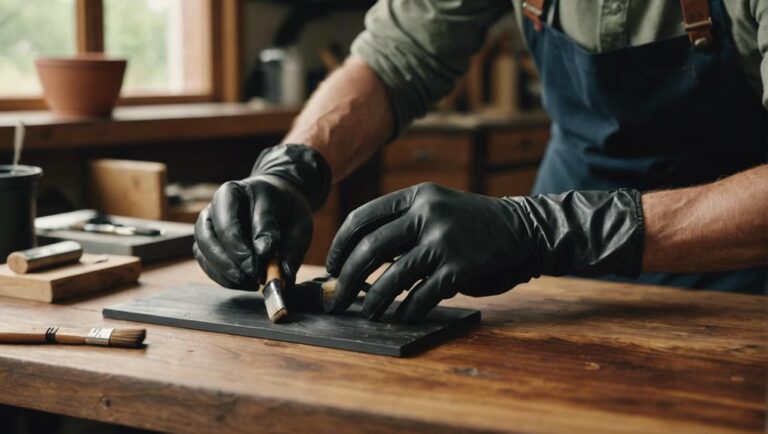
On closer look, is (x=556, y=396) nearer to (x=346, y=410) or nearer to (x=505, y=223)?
(x=346, y=410)

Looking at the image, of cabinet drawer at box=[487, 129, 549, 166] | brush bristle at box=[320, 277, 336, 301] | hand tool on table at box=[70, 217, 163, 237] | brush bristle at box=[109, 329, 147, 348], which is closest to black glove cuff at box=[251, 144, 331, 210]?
hand tool on table at box=[70, 217, 163, 237]

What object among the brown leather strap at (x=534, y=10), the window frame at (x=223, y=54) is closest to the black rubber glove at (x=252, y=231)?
the brown leather strap at (x=534, y=10)

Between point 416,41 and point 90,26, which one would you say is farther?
point 90,26

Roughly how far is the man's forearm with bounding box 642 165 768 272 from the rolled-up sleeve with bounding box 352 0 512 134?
651 mm

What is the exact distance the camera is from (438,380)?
91 centimetres

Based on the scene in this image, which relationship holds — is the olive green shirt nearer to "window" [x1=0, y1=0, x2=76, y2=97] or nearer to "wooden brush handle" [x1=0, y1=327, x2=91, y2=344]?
"wooden brush handle" [x1=0, y1=327, x2=91, y2=344]

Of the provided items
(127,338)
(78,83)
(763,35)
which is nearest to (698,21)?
(763,35)

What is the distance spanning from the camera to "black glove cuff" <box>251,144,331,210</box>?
1.45 metres

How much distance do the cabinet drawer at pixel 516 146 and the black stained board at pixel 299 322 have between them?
261cm

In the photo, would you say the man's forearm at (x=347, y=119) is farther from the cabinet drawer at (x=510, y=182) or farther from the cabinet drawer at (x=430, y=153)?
the cabinet drawer at (x=510, y=182)

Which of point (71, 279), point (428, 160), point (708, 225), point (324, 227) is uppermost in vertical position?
point (708, 225)

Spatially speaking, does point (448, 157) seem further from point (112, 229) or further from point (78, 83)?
point (112, 229)

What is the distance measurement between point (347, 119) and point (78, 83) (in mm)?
1143

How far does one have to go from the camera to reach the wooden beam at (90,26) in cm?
292
